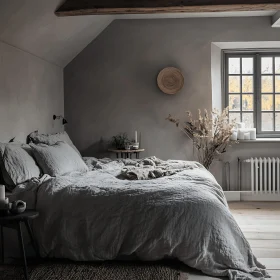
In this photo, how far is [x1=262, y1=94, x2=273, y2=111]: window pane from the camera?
263 inches

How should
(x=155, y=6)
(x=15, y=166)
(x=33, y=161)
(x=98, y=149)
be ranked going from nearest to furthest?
(x=15, y=166)
(x=33, y=161)
(x=155, y=6)
(x=98, y=149)

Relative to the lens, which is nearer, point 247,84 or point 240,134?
point 240,134

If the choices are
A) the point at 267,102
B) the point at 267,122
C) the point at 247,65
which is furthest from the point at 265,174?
the point at 247,65

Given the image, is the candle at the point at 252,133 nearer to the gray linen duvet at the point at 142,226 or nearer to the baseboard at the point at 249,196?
the baseboard at the point at 249,196

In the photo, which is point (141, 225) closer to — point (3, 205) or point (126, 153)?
point (3, 205)

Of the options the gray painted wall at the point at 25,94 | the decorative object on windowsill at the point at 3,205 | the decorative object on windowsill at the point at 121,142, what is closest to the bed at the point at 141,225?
the decorative object on windowsill at the point at 3,205

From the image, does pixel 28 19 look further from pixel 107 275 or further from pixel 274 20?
pixel 274 20

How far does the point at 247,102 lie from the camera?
6.70 meters

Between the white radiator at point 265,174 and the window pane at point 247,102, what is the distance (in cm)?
78

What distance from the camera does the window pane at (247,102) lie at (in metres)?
6.70

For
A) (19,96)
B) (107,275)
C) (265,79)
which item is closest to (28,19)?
(19,96)

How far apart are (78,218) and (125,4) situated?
2.48 metres

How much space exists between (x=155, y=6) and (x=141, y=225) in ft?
8.30

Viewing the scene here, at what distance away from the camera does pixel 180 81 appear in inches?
252
